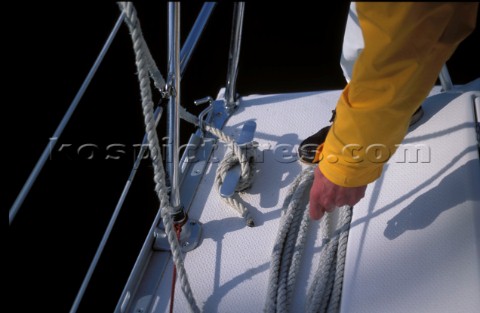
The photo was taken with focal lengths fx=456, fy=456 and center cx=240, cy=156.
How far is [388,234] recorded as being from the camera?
88 centimetres

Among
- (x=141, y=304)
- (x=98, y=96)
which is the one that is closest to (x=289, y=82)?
(x=98, y=96)

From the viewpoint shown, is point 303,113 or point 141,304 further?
point 303,113

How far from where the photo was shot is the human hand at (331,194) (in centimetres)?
81

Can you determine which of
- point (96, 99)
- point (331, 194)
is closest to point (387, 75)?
point (331, 194)

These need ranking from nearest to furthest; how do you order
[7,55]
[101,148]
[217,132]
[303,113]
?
A: [217,132], [303,113], [101,148], [7,55]

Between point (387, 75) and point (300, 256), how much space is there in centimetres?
46

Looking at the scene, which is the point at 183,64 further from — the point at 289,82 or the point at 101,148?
the point at 289,82

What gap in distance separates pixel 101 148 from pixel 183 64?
0.96 meters

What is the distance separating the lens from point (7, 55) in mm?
2152

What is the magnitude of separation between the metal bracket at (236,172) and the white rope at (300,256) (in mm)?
128

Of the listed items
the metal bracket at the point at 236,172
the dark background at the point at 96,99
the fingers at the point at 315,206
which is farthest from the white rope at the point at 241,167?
the dark background at the point at 96,99

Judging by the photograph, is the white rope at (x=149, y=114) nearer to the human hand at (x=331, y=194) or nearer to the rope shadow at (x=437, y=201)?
the human hand at (x=331, y=194)

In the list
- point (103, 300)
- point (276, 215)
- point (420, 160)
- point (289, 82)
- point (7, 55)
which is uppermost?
point (289, 82)

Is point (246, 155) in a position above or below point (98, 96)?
below
